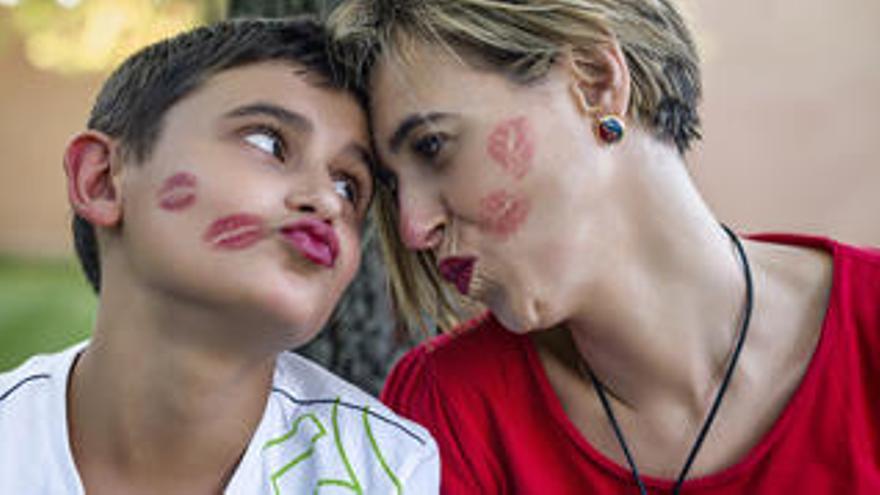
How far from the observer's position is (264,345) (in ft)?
6.46

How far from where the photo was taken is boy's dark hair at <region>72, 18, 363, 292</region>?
2055 millimetres

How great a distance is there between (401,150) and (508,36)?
0.32 meters

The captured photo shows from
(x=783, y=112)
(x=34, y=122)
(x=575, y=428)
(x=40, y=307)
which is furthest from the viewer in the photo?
(x=40, y=307)

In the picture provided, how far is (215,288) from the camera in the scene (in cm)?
187

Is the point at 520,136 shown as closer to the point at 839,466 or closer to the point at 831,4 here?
the point at 839,466

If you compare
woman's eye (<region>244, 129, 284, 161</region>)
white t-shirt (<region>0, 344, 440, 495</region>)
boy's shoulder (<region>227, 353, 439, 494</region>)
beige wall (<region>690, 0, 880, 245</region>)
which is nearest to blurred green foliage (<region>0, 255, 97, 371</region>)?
beige wall (<region>690, 0, 880, 245</region>)

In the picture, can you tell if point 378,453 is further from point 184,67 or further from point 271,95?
point 184,67

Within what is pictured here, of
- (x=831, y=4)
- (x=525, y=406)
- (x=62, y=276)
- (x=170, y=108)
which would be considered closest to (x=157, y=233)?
(x=170, y=108)

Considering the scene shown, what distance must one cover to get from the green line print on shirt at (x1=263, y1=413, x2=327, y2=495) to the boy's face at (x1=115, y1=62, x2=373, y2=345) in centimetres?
21

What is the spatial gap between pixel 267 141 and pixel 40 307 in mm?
6955

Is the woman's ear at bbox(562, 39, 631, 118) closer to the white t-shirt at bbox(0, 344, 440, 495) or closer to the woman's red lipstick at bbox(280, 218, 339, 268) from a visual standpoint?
the woman's red lipstick at bbox(280, 218, 339, 268)

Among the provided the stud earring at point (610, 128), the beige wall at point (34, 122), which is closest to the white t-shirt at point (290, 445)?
the stud earring at point (610, 128)

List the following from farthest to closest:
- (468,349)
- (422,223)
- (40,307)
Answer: (40,307), (468,349), (422,223)

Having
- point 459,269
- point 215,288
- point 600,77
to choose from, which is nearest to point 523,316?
point 459,269
